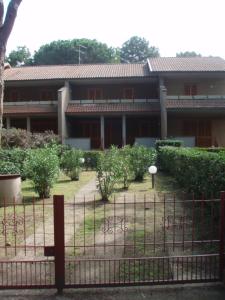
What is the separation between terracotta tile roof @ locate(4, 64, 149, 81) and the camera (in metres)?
34.9

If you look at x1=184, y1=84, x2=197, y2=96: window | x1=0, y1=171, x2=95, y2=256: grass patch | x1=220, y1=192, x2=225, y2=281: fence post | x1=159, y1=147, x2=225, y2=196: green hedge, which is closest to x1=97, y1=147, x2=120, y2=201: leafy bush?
x1=0, y1=171, x2=95, y2=256: grass patch

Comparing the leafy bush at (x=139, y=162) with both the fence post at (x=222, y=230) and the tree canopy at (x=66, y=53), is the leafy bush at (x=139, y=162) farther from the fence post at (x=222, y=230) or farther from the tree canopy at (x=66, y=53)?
the tree canopy at (x=66, y=53)

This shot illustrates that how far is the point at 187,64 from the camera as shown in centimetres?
3600

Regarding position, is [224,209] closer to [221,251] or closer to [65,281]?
[221,251]

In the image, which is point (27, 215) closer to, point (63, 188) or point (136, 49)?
point (63, 188)

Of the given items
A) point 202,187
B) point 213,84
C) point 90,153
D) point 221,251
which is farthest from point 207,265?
point 213,84

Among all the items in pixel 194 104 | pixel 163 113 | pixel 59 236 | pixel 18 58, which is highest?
pixel 18 58

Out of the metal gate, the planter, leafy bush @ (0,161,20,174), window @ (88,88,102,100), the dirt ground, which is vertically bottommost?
the dirt ground

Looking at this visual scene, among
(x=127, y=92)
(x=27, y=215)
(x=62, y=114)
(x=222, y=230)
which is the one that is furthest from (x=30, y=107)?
(x=222, y=230)

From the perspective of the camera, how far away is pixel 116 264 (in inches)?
251

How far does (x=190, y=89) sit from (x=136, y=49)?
61.4 meters

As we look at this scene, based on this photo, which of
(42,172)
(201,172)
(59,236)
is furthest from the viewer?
(42,172)

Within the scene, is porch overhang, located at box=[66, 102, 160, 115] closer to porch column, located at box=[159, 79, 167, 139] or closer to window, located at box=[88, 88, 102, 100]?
porch column, located at box=[159, 79, 167, 139]

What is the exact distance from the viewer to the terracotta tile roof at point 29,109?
1318 inches
